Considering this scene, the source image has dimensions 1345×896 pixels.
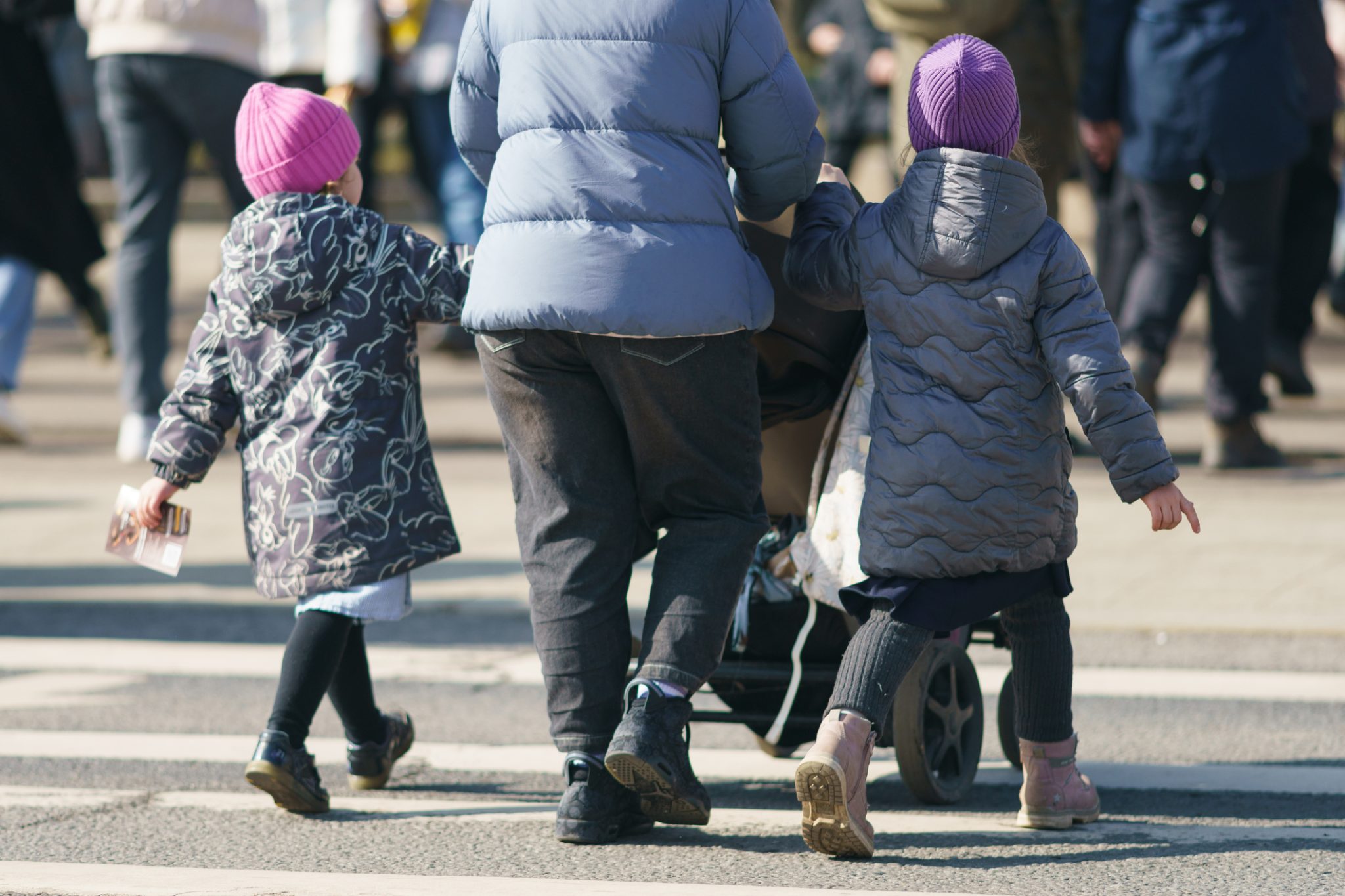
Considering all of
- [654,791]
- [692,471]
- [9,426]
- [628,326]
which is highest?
[628,326]

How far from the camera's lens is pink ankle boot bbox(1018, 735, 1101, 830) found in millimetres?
4141

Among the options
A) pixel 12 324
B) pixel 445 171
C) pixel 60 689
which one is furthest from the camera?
pixel 445 171

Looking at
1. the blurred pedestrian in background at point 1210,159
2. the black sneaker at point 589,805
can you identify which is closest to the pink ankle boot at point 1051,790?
the black sneaker at point 589,805

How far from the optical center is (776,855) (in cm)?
396

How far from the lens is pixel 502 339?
13.4 feet

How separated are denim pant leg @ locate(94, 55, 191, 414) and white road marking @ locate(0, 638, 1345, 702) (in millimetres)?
2611

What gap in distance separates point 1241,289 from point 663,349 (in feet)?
Answer: 14.2

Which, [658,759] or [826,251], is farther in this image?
[826,251]

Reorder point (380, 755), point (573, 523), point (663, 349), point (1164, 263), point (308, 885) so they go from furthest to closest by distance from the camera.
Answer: point (1164, 263) < point (380, 755) < point (573, 523) < point (663, 349) < point (308, 885)

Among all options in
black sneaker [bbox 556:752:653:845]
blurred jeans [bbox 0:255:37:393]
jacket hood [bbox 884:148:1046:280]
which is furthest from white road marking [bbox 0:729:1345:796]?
blurred jeans [bbox 0:255:37:393]

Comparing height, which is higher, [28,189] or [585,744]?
[28,189]

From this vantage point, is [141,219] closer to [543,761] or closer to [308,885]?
[543,761]

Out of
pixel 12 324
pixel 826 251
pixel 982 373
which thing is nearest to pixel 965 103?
pixel 826 251

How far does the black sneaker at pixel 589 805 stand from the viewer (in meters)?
4.05
